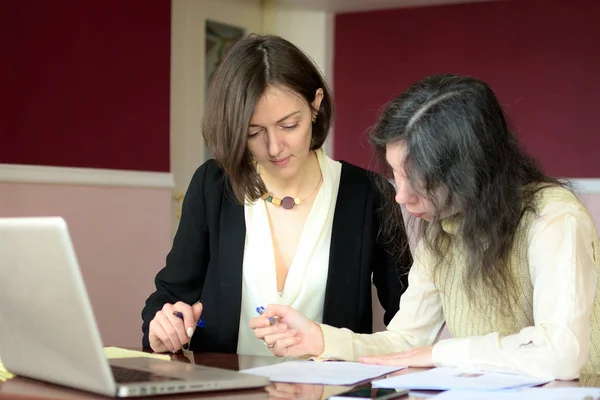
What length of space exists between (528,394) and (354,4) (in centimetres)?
442

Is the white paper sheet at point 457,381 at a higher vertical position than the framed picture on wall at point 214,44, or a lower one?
lower

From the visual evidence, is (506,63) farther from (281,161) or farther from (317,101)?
(281,161)

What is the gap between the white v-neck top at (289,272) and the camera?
2.37m

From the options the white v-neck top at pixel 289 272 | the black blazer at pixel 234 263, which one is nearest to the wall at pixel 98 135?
the black blazer at pixel 234 263

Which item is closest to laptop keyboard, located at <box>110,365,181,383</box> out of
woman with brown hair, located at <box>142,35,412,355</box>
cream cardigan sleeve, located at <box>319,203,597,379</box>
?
cream cardigan sleeve, located at <box>319,203,597,379</box>

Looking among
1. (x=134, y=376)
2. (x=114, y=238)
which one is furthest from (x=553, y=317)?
(x=114, y=238)

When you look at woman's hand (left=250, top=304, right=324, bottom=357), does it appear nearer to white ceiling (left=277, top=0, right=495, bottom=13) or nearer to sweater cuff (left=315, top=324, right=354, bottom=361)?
sweater cuff (left=315, top=324, right=354, bottom=361)

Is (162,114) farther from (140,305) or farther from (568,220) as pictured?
(568,220)

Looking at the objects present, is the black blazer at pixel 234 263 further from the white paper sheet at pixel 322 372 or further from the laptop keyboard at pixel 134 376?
the laptop keyboard at pixel 134 376

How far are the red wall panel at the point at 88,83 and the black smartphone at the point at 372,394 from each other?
9.95 feet

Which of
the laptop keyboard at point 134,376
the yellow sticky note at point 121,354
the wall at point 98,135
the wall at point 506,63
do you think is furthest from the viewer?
the wall at point 506,63

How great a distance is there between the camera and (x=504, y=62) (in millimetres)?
5367

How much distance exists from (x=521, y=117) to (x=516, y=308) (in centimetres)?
354

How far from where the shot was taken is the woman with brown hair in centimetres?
229
